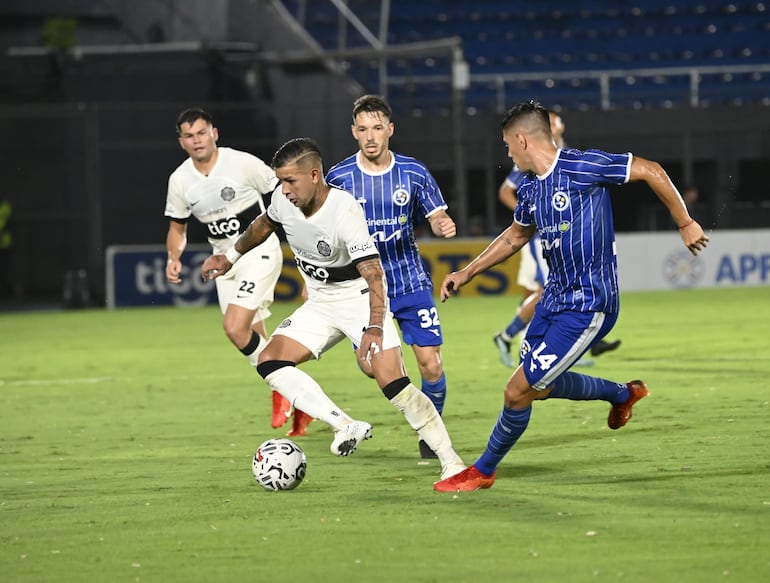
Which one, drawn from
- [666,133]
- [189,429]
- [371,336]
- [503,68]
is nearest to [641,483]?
[371,336]

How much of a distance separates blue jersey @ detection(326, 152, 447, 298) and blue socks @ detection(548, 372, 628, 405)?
4.19ft

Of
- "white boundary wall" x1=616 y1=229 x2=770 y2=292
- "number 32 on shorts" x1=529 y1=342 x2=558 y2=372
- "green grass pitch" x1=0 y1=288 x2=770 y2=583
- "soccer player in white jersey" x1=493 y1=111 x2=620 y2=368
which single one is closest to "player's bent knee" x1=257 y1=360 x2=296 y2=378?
"green grass pitch" x1=0 y1=288 x2=770 y2=583

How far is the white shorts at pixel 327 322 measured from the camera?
7.50m

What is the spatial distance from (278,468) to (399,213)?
191 cm

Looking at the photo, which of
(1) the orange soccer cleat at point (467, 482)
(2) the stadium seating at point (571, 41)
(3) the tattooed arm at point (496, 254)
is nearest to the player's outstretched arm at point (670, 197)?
(3) the tattooed arm at point (496, 254)

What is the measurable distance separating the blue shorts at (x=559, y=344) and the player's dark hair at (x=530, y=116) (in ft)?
3.02

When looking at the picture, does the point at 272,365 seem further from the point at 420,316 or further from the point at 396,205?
the point at 396,205

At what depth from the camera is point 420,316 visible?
8117mm

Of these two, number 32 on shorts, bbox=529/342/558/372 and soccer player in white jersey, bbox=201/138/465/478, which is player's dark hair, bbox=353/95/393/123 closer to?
soccer player in white jersey, bbox=201/138/465/478

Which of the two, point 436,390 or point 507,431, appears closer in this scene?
point 507,431

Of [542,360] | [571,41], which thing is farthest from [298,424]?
[571,41]

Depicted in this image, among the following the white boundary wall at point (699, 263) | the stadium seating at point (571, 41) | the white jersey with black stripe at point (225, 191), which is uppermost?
the stadium seating at point (571, 41)

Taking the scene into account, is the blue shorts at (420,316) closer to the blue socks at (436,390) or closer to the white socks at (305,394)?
the blue socks at (436,390)

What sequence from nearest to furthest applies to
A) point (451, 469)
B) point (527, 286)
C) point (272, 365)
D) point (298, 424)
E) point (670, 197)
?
point (670, 197) → point (451, 469) → point (272, 365) → point (298, 424) → point (527, 286)
